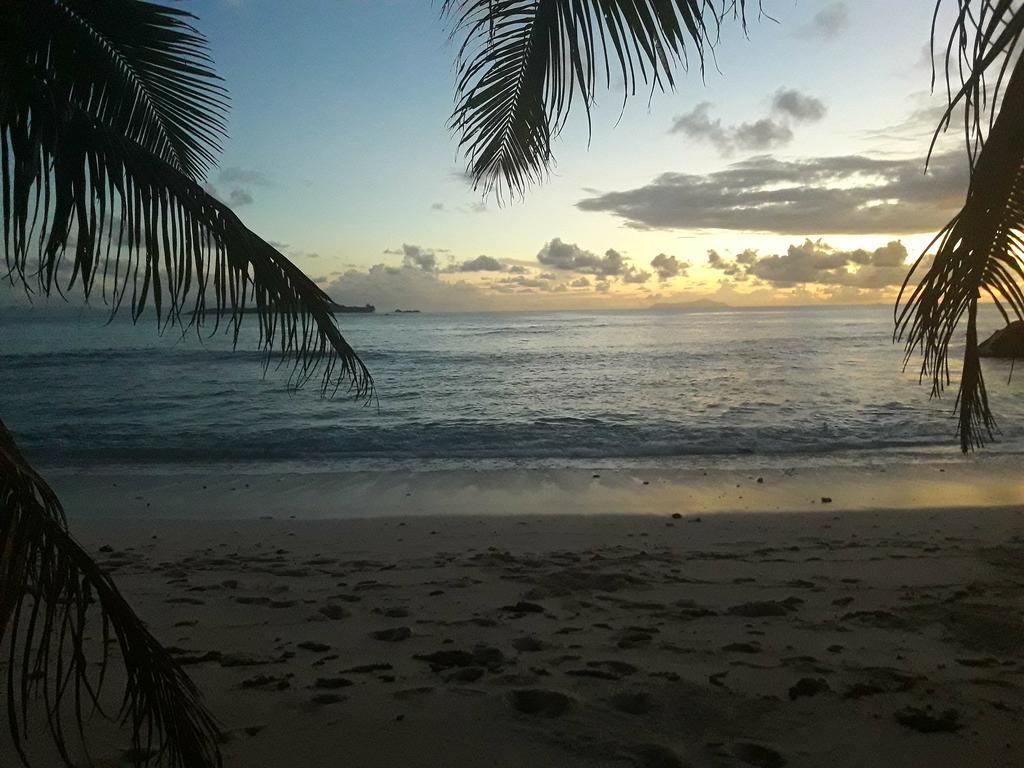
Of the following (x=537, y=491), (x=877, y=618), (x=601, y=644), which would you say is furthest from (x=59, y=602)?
(x=537, y=491)

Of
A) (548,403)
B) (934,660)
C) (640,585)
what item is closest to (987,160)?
(934,660)

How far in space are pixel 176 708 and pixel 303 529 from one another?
6046mm

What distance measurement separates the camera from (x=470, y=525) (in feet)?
24.3

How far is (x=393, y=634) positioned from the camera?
4094mm

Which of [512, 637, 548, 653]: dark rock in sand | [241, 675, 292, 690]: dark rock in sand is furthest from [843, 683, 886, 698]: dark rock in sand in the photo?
[241, 675, 292, 690]: dark rock in sand

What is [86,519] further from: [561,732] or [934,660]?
[934,660]

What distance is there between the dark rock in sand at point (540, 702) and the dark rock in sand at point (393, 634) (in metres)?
1.01

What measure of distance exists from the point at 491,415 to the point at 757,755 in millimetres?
13733

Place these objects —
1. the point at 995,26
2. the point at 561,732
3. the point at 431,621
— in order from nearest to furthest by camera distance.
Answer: the point at 995,26, the point at 561,732, the point at 431,621

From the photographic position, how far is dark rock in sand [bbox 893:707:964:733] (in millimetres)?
2895

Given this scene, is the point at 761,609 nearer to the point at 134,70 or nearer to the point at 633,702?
the point at 633,702

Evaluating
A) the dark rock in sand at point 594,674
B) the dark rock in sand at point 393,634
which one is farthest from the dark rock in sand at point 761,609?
the dark rock in sand at point 393,634

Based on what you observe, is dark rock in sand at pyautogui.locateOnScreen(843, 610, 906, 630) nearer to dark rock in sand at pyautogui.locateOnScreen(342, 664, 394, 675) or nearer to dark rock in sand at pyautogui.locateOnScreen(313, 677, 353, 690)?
dark rock in sand at pyautogui.locateOnScreen(342, 664, 394, 675)

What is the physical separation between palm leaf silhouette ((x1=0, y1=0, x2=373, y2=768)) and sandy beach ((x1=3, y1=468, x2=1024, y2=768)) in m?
0.84
